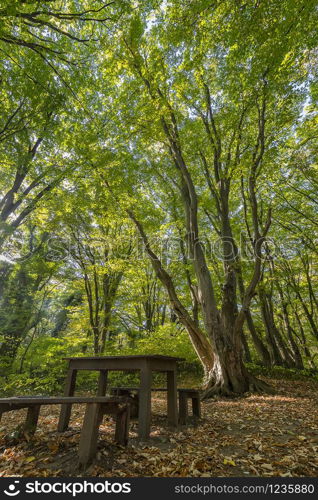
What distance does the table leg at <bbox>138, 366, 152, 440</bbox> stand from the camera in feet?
9.69

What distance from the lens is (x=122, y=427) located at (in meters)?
2.75

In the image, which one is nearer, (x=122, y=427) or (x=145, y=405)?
(x=122, y=427)

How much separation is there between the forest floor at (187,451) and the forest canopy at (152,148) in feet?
9.82

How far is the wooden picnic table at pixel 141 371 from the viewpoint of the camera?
3.04 m

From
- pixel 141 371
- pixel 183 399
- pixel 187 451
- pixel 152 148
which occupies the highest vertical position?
pixel 152 148

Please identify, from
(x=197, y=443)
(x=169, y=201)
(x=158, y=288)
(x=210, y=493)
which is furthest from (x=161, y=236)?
(x=210, y=493)

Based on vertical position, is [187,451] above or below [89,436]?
below

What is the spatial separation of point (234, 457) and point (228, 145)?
8.84 m

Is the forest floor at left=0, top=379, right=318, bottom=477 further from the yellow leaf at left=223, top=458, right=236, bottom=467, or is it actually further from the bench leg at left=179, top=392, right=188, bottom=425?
the bench leg at left=179, top=392, right=188, bottom=425

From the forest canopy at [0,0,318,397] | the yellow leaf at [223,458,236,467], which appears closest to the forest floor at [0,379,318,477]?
the yellow leaf at [223,458,236,467]

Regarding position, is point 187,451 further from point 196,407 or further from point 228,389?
point 228,389

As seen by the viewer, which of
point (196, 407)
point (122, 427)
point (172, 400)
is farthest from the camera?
point (196, 407)

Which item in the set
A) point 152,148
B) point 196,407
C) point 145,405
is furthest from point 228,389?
point 152,148

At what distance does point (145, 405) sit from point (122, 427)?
16.8 inches
